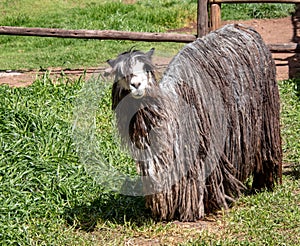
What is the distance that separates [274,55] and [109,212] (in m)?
6.06

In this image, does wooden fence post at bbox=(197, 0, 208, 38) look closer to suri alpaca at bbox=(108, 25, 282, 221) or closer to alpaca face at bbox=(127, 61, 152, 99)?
suri alpaca at bbox=(108, 25, 282, 221)

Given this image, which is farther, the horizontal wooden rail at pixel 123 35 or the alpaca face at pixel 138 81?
the horizontal wooden rail at pixel 123 35

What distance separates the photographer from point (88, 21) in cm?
1361

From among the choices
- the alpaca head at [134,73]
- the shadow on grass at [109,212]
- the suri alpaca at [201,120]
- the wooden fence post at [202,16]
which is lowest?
the shadow on grass at [109,212]

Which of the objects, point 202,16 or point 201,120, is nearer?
point 201,120

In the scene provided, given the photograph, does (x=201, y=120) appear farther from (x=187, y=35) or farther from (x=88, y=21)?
(x=88, y=21)

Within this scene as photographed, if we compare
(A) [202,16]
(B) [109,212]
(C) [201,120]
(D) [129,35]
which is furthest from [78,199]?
(A) [202,16]

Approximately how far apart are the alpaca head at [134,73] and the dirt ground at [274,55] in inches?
136

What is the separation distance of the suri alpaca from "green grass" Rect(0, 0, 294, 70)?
4.79 meters

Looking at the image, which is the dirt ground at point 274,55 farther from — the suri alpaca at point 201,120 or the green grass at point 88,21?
the suri alpaca at point 201,120

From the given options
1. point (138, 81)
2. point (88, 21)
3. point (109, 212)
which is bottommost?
point (109, 212)

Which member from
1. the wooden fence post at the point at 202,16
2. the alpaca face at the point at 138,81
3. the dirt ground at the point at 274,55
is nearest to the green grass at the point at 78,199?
the alpaca face at the point at 138,81

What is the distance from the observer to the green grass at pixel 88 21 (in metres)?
11.6

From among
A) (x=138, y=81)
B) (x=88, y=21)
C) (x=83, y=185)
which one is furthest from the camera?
(x=88, y=21)
